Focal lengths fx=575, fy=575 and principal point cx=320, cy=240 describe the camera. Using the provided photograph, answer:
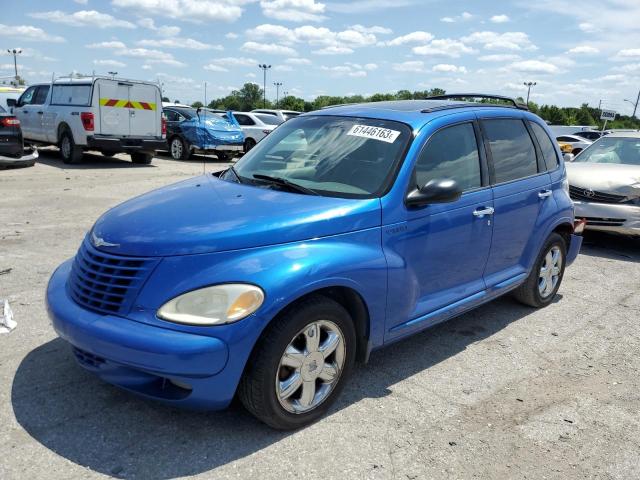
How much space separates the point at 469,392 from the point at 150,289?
2097 mm

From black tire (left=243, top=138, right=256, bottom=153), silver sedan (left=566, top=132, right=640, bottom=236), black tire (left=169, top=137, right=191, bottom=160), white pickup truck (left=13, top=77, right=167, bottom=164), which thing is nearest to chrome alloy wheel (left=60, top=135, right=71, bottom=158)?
white pickup truck (left=13, top=77, right=167, bottom=164)

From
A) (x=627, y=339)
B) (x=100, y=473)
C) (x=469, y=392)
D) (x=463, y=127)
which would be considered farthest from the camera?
(x=627, y=339)

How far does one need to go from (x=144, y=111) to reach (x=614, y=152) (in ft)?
35.3

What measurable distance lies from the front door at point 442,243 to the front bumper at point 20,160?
1190 centimetres

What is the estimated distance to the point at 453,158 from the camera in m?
4.01

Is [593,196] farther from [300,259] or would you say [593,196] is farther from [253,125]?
[253,125]

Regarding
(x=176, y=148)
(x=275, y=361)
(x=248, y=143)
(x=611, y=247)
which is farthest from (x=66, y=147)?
(x=275, y=361)

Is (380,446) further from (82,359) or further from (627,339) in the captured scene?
(627,339)

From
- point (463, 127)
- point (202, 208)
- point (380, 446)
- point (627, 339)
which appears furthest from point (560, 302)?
point (202, 208)

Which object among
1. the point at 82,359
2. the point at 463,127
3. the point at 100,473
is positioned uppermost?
the point at 463,127

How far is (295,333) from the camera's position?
2883mm

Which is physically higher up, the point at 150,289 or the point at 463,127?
the point at 463,127

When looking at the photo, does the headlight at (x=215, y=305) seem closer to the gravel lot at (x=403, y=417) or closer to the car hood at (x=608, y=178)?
the gravel lot at (x=403, y=417)

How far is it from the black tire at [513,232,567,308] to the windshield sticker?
2.03m
